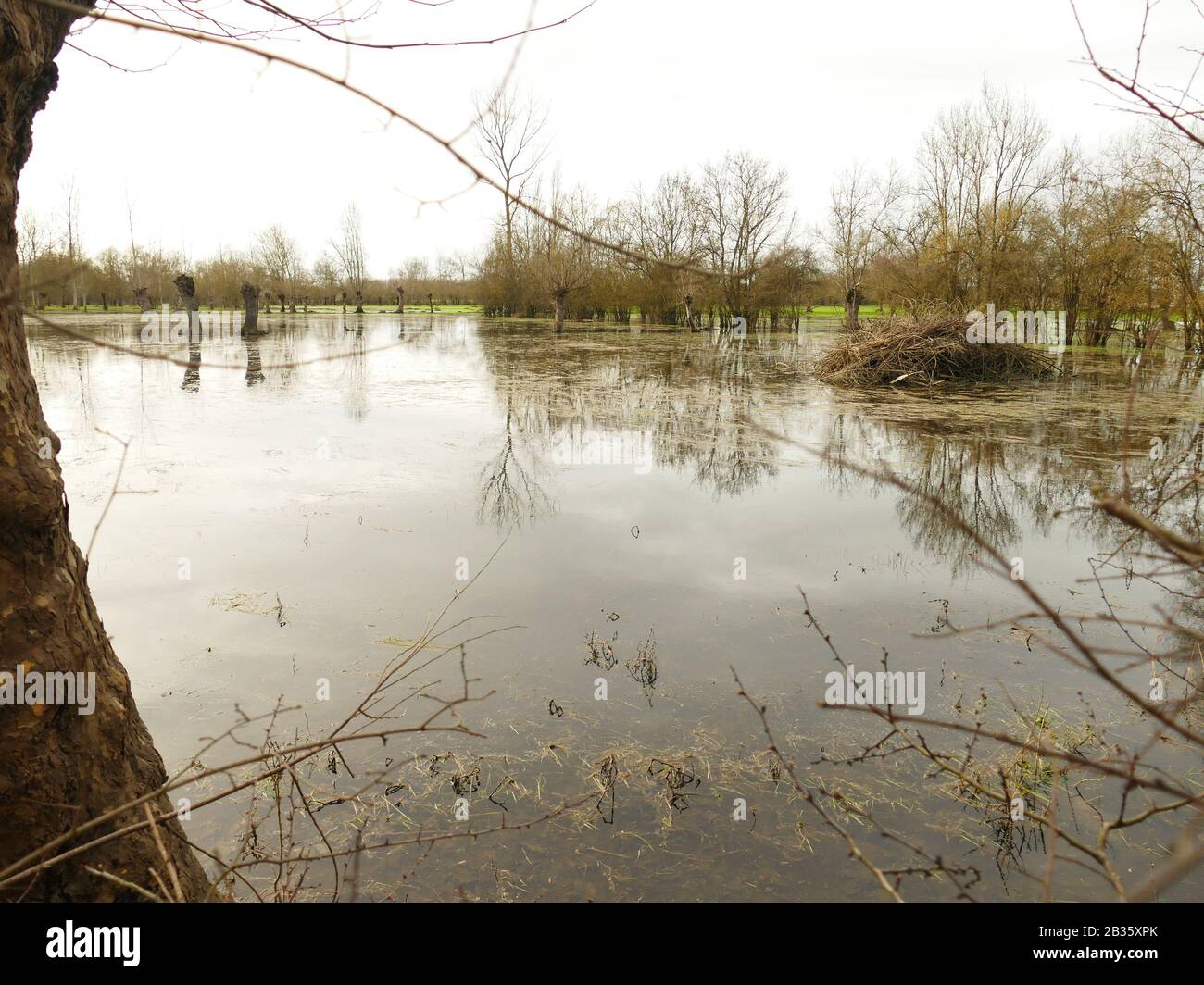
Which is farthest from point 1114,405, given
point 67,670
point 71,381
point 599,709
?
point 71,381

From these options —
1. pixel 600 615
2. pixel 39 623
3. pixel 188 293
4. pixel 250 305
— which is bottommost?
pixel 600 615

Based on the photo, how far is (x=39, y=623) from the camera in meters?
2.15

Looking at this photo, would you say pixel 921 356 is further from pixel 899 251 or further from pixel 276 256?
pixel 276 256

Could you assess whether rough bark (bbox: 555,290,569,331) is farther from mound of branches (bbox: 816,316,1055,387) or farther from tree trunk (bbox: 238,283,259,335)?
mound of branches (bbox: 816,316,1055,387)

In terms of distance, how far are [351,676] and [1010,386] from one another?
18789mm

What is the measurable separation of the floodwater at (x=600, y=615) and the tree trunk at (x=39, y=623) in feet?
1.41

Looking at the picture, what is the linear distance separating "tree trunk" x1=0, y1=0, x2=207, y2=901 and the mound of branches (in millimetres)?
19043

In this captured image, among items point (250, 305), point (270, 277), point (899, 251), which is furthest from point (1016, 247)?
point (270, 277)

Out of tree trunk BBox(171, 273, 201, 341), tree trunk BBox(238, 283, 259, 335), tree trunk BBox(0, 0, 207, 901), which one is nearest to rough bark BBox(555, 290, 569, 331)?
tree trunk BBox(238, 283, 259, 335)

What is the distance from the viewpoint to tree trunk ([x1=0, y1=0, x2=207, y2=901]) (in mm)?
2076

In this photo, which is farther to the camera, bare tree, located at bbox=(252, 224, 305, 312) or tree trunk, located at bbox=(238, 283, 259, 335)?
bare tree, located at bbox=(252, 224, 305, 312)

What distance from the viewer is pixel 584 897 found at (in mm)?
3088

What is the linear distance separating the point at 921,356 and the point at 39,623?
2034 centimetres
